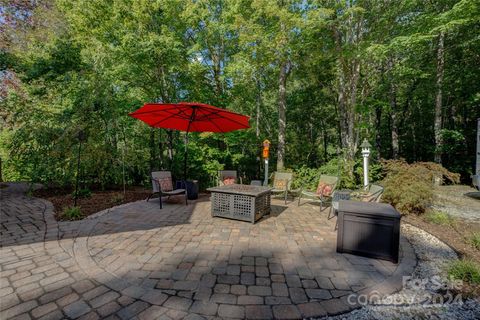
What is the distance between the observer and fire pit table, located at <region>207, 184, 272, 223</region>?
423 centimetres

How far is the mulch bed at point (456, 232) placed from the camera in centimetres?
320

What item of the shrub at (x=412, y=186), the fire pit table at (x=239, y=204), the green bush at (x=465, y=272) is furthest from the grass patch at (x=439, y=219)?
the fire pit table at (x=239, y=204)

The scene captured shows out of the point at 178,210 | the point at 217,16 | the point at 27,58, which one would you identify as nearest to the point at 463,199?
the point at 178,210

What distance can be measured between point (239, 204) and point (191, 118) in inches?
99.0

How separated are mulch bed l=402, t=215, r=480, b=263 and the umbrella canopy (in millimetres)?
4134

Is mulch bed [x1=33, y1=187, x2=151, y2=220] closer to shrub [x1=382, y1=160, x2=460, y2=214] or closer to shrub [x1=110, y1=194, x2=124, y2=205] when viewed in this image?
shrub [x1=110, y1=194, x2=124, y2=205]

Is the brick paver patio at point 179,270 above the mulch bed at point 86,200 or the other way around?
the other way around

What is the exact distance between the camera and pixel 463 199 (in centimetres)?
673

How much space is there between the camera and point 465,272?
7.98 feet

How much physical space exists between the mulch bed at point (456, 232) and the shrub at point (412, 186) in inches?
11.8

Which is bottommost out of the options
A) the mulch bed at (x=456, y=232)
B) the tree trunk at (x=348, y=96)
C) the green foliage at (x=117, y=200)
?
the mulch bed at (x=456, y=232)

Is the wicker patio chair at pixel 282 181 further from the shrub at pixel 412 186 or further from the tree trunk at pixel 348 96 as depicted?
the tree trunk at pixel 348 96

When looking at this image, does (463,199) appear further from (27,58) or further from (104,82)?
(27,58)

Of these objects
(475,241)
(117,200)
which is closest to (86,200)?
(117,200)
